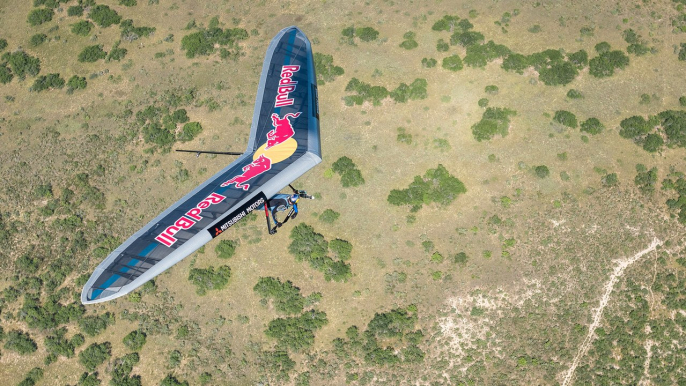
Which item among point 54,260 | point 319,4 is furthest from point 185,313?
point 319,4

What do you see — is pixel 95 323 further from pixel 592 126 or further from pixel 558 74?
pixel 558 74

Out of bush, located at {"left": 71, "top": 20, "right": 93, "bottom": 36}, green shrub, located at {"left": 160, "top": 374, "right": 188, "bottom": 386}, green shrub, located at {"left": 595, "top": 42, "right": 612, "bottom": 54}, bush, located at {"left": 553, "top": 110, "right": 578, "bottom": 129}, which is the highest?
bush, located at {"left": 71, "top": 20, "right": 93, "bottom": 36}

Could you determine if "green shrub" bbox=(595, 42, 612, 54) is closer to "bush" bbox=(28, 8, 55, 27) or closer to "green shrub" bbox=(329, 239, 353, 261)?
"green shrub" bbox=(329, 239, 353, 261)

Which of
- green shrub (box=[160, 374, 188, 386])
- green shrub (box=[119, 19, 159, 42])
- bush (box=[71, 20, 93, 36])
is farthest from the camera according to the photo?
bush (box=[71, 20, 93, 36])

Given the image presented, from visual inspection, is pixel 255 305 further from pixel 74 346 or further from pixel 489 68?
pixel 489 68

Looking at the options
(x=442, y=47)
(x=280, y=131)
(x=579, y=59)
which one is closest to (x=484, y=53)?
(x=442, y=47)

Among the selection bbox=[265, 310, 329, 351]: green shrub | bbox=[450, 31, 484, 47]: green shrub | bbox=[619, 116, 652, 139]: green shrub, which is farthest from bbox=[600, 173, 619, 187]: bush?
bbox=[265, 310, 329, 351]: green shrub
